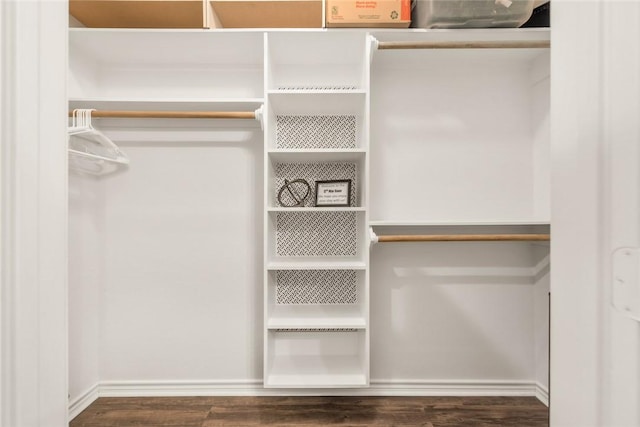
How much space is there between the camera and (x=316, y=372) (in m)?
1.91

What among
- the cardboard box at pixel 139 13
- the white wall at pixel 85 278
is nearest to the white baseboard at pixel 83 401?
the white wall at pixel 85 278

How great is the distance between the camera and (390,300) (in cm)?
215

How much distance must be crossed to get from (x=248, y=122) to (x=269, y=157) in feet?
1.16

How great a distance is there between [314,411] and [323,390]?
0.53ft

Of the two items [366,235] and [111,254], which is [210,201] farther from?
[366,235]

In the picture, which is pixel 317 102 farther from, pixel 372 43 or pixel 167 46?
pixel 167 46

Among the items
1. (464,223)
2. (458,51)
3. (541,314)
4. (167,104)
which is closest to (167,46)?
(167,104)

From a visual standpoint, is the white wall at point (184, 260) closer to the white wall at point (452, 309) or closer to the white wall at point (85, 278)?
the white wall at point (85, 278)
